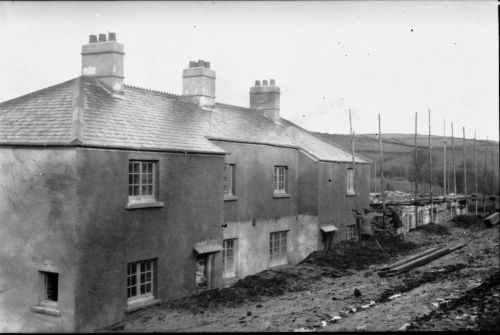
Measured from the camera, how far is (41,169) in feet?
46.2

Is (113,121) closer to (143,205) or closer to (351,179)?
(143,205)

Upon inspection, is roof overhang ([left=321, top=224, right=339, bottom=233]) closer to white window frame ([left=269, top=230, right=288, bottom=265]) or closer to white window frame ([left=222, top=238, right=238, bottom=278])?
white window frame ([left=269, top=230, right=288, bottom=265])

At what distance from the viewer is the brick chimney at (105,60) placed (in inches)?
710

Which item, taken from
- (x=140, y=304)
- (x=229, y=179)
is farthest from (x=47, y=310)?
(x=229, y=179)

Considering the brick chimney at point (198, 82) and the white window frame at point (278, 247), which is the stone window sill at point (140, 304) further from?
the brick chimney at point (198, 82)

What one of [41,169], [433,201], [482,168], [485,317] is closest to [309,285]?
[485,317]

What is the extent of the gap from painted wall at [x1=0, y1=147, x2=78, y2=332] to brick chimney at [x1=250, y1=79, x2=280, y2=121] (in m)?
15.4

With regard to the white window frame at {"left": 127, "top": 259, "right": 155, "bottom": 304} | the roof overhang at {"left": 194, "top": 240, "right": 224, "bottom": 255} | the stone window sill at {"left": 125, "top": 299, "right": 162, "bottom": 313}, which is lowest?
the stone window sill at {"left": 125, "top": 299, "right": 162, "bottom": 313}

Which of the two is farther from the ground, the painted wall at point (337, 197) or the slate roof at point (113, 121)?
the slate roof at point (113, 121)

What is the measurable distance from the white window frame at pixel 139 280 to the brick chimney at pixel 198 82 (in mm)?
8877

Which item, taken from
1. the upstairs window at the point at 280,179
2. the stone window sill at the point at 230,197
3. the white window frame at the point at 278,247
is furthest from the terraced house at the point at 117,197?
the upstairs window at the point at 280,179

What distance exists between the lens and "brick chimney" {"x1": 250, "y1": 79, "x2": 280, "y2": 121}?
2784 cm

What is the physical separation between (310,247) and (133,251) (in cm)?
1145

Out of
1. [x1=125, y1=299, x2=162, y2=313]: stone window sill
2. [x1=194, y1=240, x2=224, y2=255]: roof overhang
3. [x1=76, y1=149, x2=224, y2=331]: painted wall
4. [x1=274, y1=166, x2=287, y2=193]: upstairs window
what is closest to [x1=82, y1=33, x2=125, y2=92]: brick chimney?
[x1=76, y1=149, x2=224, y2=331]: painted wall
